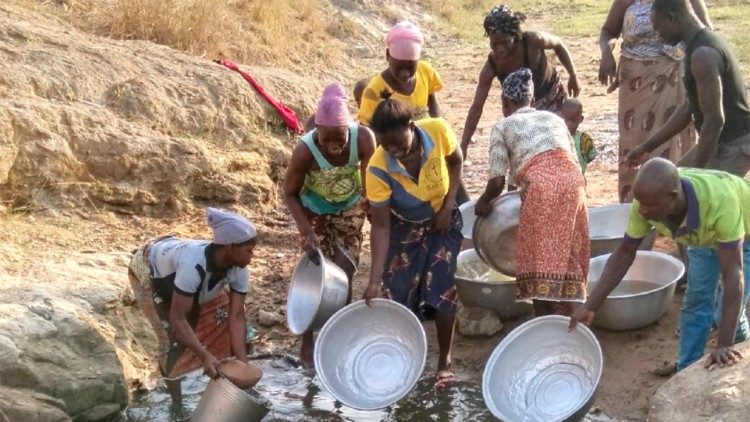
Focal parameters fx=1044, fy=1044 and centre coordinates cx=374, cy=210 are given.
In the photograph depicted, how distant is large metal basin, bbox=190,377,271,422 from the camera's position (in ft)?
13.2

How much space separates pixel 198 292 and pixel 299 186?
83cm

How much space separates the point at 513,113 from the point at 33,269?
256 centimetres

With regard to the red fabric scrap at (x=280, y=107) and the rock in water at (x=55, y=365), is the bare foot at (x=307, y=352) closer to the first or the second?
the rock in water at (x=55, y=365)

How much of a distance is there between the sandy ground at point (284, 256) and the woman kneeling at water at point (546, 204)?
0.48 metres

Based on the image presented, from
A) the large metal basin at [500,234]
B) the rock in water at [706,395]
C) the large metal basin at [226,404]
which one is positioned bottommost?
the large metal basin at [226,404]

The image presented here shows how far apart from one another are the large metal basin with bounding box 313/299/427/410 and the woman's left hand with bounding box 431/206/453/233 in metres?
0.40

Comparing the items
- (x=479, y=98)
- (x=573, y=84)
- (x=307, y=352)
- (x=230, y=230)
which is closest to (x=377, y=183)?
(x=230, y=230)

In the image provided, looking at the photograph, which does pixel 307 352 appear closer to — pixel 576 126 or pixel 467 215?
pixel 467 215

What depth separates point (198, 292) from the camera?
4434mm

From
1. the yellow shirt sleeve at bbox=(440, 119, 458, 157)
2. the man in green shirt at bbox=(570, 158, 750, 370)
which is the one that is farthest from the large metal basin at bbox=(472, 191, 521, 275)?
the man in green shirt at bbox=(570, 158, 750, 370)

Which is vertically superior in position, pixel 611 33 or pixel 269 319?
pixel 611 33

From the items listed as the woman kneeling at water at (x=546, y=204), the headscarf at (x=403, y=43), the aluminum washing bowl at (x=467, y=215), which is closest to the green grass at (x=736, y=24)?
the aluminum washing bowl at (x=467, y=215)

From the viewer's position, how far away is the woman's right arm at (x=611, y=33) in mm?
6035

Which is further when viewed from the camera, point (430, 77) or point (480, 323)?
point (430, 77)
